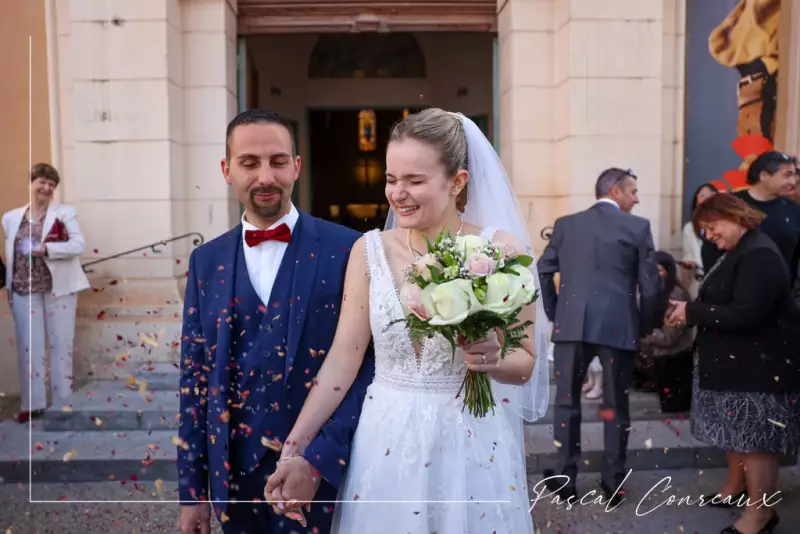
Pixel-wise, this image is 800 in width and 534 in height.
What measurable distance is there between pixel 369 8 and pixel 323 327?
621cm

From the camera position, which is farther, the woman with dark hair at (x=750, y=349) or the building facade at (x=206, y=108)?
the building facade at (x=206, y=108)

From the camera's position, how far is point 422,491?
7.81 ft

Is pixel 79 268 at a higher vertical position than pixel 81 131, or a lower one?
lower

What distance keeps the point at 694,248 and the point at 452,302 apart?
5999 millimetres

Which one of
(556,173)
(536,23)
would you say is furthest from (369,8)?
(556,173)

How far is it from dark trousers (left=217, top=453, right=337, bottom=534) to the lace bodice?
460 mm

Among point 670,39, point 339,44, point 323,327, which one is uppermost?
point 339,44

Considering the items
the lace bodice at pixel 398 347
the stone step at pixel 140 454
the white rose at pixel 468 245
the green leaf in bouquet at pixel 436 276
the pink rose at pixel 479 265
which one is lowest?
the stone step at pixel 140 454

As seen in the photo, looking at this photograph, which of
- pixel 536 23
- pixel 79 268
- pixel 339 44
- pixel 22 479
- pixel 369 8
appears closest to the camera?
pixel 22 479

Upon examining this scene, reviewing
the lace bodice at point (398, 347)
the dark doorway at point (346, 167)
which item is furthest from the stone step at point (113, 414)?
the dark doorway at point (346, 167)

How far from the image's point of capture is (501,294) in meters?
2.04

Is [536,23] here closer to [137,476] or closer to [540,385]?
[540,385]

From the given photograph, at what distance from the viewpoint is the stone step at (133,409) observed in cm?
616

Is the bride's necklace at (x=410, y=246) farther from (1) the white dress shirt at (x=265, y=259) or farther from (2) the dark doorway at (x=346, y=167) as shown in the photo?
(2) the dark doorway at (x=346, y=167)
